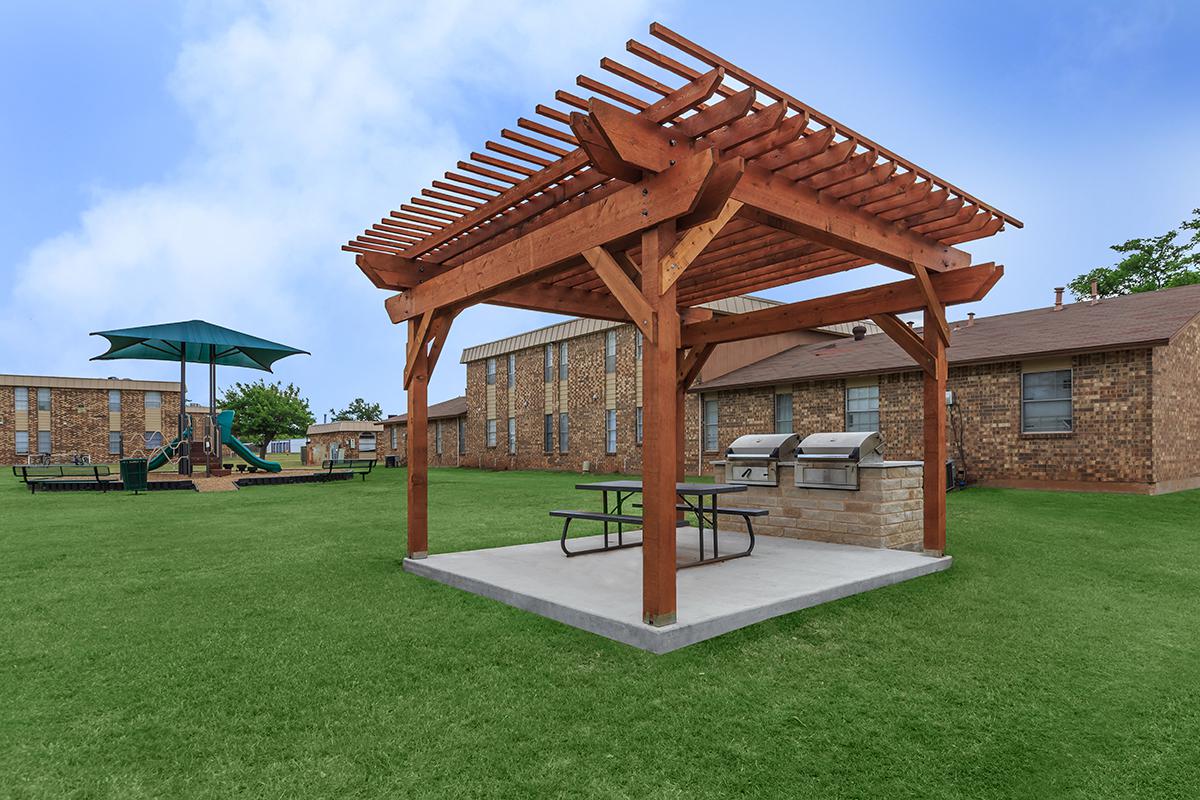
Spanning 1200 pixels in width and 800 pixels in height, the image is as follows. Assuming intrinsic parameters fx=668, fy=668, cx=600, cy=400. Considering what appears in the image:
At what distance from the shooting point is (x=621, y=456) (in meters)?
24.3

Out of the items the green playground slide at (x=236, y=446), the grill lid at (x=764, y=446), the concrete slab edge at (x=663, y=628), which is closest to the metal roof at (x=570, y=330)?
the green playground slide at (x=236, y=446)

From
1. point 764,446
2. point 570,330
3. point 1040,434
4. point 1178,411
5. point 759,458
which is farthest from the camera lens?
point 570,330

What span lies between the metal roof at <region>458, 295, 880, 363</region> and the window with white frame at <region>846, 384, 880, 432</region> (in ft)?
13.0

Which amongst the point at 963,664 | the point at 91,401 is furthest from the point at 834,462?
the point at 91,401

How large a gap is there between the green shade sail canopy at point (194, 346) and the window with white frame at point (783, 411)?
14.1 metres

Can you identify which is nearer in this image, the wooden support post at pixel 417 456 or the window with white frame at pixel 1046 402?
the wooden support post at pixel 417 456

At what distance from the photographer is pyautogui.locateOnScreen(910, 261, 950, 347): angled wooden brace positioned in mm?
6120

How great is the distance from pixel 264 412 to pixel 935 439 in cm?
5534

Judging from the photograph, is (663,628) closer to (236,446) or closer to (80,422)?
(236,446)

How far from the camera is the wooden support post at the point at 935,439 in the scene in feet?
21.0

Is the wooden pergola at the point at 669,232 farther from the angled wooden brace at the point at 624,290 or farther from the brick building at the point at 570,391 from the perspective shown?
the brick building at the point at 570,391

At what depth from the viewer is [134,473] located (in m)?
14.9

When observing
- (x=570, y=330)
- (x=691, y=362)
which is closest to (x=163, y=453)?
(x=570, y=330)

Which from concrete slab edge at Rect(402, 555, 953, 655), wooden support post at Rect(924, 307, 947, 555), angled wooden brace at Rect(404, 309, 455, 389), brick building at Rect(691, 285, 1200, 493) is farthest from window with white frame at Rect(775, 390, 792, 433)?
angled wooden brace at Rect(404, 309, 455, 389)
